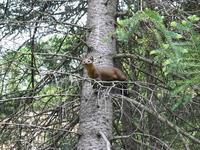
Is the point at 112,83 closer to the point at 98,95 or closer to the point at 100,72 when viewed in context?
the point at 100,72

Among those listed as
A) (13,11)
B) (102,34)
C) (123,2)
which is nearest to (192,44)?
(102,34)

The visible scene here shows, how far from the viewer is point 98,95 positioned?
169 inches

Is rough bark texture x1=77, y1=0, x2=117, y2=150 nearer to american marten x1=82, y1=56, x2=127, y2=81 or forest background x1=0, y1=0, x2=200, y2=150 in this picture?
forest background x1=0, y1=0, x2=200, y2=150

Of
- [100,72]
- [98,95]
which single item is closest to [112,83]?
[100,72]

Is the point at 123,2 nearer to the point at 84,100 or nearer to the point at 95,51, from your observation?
the point at 95,51

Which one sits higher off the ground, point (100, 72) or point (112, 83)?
point (100, 72)

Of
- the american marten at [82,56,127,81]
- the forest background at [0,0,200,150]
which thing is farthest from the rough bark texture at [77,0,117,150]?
the american marten at [82,56,127,81]

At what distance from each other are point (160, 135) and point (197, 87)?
6.64ft

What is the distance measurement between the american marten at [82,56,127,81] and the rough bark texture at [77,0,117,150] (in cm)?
20

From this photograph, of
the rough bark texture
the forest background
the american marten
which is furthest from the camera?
the rough bark texture

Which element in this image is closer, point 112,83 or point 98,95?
point 98,95

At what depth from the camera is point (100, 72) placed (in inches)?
181

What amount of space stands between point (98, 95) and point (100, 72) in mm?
387

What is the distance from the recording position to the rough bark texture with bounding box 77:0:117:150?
15.1 feet
